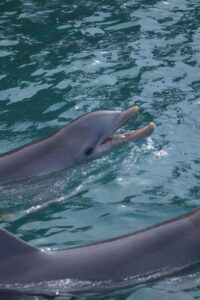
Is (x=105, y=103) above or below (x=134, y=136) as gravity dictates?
below

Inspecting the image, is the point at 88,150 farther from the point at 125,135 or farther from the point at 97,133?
the point at 125,135

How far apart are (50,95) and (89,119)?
2.41 metres

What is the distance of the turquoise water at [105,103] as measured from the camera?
9.86 meters

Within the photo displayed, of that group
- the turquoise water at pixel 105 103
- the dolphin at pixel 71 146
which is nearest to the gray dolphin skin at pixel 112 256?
the turquoise water at pixel 105 103

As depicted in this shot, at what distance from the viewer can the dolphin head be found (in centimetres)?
1144

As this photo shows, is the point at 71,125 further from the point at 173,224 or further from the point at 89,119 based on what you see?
the point at 173,224

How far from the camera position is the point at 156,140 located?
12086 mm

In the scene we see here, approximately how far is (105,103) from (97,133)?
194 cm

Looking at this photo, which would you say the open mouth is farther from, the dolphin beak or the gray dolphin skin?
the gray dolphin skin

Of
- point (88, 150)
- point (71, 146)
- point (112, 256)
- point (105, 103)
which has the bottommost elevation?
point (105, 103)

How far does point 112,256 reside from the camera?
313 inches

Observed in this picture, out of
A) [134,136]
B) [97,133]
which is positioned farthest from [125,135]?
[97,133]

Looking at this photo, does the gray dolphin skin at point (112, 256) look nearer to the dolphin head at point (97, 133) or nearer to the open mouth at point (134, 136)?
the dolphin head at point (97, 133)

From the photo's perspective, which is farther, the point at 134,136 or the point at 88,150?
the point at 134,136
